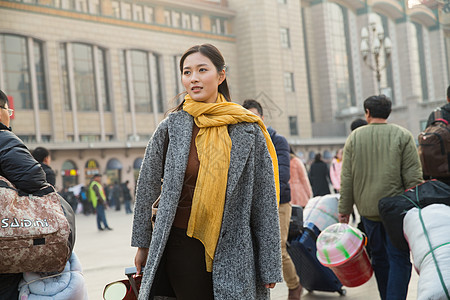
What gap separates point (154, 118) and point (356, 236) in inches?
1454

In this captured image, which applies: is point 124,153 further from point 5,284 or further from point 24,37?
point 5,284

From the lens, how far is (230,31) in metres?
46.4

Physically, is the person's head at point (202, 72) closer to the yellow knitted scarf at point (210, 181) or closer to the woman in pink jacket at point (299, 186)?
the yellow knitted scarf at point (210, 181)

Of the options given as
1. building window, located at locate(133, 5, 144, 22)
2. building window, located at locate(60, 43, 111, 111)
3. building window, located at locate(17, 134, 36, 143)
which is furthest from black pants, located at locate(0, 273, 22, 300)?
building window, located at locate(133, 5, 144, 22)

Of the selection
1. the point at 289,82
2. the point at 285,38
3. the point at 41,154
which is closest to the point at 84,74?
the point at 289,82

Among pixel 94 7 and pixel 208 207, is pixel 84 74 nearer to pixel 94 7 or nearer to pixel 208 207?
pixel 94 7

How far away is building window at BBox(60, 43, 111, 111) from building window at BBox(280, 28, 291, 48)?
16.5 m

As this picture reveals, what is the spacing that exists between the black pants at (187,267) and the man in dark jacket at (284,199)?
96.2 inches

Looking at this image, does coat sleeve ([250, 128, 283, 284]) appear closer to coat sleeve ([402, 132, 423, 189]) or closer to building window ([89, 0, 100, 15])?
coat sleeve ([402, 132, 423, 189])

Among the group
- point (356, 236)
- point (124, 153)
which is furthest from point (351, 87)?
point (356, 236)

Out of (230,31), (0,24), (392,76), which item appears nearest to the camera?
(0,24)

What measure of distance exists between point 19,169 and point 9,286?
0.60 meters

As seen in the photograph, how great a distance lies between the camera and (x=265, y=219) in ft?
8.06

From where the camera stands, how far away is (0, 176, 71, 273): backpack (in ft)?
8.66
